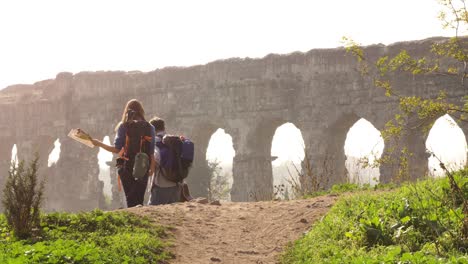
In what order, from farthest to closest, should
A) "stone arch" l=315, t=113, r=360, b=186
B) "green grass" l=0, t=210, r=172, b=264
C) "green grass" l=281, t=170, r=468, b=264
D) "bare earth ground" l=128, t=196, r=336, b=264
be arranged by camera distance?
"stone arch" l=315, t=113, r=360, b=186 < "bare earth ground" l=128, t=196, r=336, b=264 < "green grass" l=0, t=210, r=172, b=264 < "green grass" l=281, t=170, r=468, b=264

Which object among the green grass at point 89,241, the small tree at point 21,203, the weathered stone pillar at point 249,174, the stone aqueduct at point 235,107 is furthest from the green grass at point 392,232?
the weathered stone pillar at point 249,174

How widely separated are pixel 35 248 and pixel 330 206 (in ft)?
13.0

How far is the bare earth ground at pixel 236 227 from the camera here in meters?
7.56

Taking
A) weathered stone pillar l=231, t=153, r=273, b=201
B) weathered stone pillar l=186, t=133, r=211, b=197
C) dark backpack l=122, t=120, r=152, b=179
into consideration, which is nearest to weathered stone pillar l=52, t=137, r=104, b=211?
weathered stone pillar l=186, t=133, r=211, b=197

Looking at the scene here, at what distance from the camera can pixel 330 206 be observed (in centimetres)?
902

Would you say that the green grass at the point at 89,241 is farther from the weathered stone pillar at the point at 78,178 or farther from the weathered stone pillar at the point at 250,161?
the weathered stone pillar at the point at 78,178

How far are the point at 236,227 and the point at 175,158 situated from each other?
1.56 metres

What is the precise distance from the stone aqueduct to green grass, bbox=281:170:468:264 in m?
10.3

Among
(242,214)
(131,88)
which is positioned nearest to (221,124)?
(131,88)

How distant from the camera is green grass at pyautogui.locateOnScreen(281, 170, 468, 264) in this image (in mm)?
5879

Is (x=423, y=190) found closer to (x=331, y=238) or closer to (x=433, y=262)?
(x=331, y=238)

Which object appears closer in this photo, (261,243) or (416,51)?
(261,243)

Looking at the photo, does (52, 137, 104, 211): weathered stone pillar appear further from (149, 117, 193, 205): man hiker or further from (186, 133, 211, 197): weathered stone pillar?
(149, 117, 193, 205): man hiker

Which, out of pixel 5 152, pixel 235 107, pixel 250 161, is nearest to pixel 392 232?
pixel 250 161
